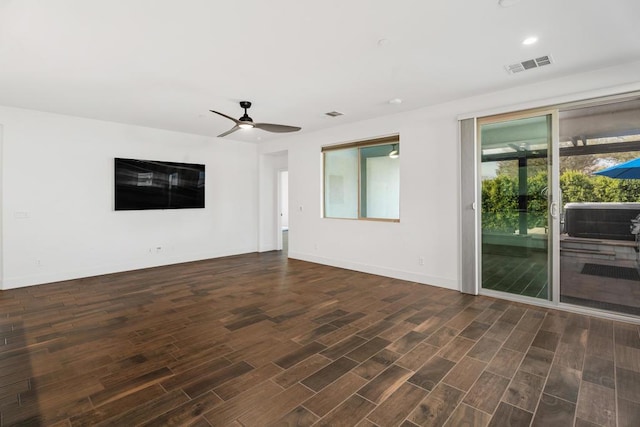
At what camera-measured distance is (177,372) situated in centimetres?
245

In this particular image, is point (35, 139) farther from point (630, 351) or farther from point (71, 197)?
point (630, 351)

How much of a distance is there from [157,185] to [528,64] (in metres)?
6.16

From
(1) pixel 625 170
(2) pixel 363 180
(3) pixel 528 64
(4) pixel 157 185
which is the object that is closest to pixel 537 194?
(1) pixel 625 170

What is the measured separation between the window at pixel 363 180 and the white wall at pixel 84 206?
104 inches

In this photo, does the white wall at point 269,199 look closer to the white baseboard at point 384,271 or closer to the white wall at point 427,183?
the white baseboard at point 384,271

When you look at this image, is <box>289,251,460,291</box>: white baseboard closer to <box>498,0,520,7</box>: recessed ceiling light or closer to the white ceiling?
the white ceiling

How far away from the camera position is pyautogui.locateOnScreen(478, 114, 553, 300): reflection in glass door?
3.90 m

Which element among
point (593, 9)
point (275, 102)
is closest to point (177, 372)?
point (275, 102)

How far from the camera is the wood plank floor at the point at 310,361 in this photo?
1.99 m

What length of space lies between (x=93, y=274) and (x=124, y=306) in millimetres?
2196

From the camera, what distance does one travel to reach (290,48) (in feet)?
9.70

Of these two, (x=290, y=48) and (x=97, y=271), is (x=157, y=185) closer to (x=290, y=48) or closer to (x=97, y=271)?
(x=97, y=271)

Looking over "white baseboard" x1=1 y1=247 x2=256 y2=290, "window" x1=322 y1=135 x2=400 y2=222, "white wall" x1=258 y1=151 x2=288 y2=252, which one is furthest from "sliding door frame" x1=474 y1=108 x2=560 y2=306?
"white baseboard" x1=1 y1=247 x2=256 y2=290

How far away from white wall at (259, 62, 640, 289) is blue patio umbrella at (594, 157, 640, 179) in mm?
764
